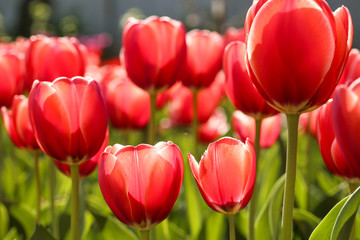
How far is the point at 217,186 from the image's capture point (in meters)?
0.63

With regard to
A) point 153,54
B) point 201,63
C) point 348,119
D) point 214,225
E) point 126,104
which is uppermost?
point 348,119

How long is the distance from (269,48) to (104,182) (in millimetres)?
226

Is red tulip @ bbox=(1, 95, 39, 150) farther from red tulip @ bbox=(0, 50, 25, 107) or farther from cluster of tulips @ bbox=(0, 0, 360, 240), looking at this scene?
red tulip @ bbox=(0, 50, 25, 107)

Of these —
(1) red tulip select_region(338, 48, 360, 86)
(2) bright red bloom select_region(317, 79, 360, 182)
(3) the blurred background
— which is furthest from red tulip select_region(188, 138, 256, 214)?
(3) the blurred background

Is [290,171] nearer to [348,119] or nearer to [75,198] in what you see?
[348,119]

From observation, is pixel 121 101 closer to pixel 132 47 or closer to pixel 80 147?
pixel 132 47

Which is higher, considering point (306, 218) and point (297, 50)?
point (297, 50)

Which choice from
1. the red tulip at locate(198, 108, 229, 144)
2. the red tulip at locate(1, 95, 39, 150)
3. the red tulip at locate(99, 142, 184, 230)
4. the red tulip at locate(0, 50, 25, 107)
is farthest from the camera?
the red tulip at locate(198, 108, 229, 144)

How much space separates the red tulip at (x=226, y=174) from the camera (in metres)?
0.63

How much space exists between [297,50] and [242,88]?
0.27m

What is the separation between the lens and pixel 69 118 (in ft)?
2.31

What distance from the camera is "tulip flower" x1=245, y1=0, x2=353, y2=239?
57 centimetres

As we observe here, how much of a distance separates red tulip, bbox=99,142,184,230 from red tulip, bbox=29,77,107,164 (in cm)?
8

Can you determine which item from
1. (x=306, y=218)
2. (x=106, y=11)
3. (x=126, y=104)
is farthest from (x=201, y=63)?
(x=106, y=11)
